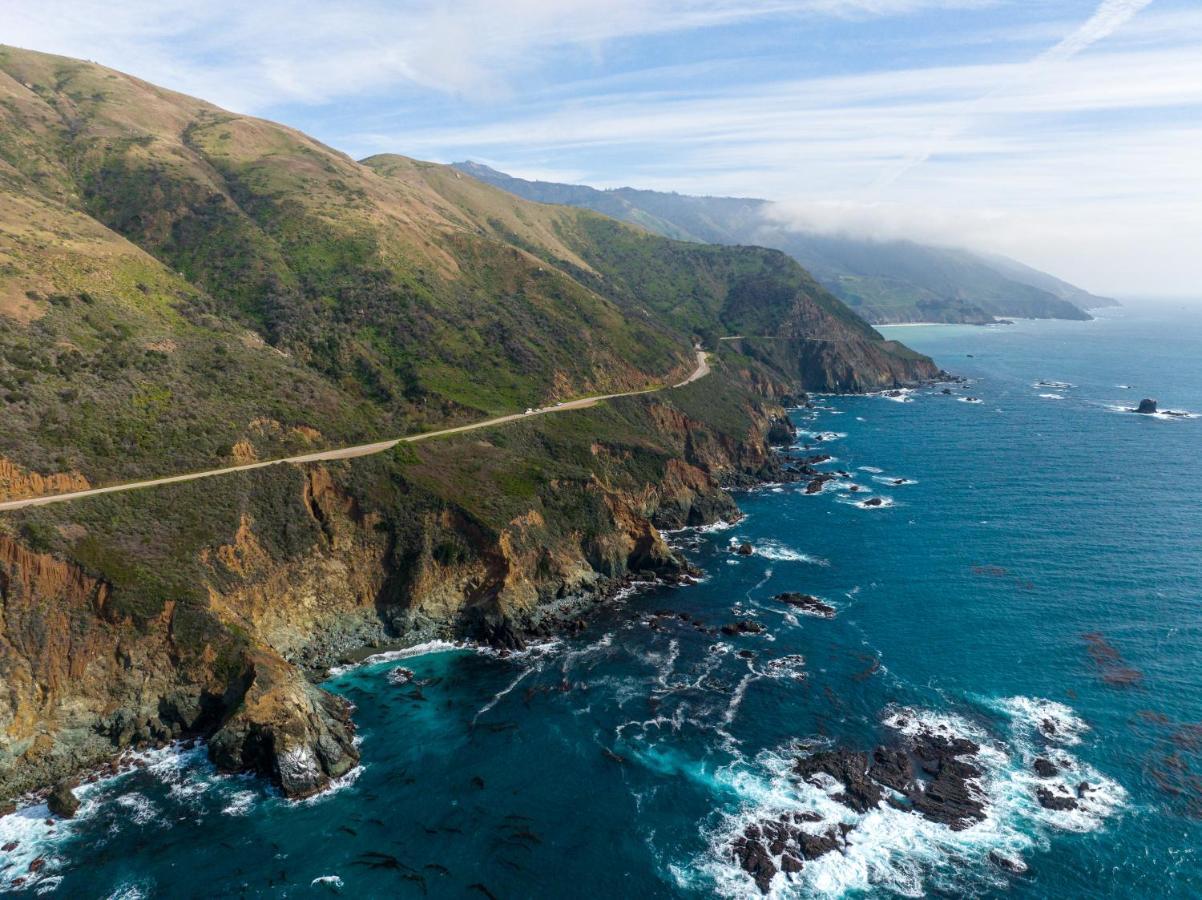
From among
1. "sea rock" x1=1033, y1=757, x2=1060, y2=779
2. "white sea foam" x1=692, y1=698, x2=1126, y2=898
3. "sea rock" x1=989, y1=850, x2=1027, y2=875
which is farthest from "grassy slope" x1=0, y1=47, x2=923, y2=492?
"sea rock" x1=1033, y1=757, x2=1060, y2=779

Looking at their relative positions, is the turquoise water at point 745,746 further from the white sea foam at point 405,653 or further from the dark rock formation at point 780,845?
the white sea foam at point 405,653

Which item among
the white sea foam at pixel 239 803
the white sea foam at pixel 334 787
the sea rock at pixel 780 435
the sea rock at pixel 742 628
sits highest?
the sea rock at pixel 780 435

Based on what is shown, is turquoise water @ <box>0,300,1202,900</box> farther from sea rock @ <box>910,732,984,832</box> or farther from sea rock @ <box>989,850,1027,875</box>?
sea rock @ <box>910,732,984,832</box>

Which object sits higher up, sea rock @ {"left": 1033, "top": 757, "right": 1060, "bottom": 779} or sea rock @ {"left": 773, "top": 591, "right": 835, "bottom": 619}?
sea rock @ {"left": 773, "top": 591, "right": 835, "bottom": 619}

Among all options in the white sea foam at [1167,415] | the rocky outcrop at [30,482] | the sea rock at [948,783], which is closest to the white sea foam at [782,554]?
the sea rock at [948,783]

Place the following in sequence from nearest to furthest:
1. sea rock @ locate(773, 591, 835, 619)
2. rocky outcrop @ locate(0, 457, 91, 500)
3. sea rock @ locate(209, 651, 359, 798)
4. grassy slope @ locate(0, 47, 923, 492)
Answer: sea rock @ locate(209, 651, 359, 798) → rocky outcrop @ locate(0, 457, 91, 500) → grassy slope @ locate(0, 47, 923, 492) → sea rock @ locate(773, 591, 835, 619)

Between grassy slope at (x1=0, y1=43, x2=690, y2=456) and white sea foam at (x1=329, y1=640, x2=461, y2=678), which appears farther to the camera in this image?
grassy slope at (x1=0, y1=43, x2=690, y2=456)

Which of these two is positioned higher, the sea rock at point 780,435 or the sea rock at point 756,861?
the sea rock at point 780,435

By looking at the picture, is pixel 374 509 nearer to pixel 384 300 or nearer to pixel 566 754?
pixel 566 754
